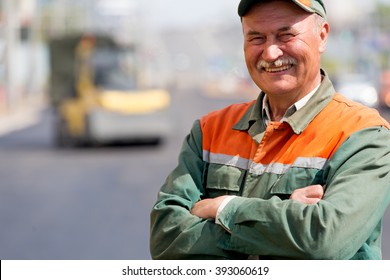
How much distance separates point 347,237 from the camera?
9.87 ft

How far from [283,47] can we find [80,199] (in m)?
12.7

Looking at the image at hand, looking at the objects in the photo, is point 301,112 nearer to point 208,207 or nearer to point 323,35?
point 323,35

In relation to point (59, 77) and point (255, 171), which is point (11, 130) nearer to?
point (59, 77)

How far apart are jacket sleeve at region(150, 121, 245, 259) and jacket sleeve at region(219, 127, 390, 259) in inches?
3.6

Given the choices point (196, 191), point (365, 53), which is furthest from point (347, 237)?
point (365, 53)

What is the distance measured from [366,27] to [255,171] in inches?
3940

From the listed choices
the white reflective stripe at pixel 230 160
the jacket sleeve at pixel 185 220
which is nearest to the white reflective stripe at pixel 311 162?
the white reflective stripe at pixel 230 160

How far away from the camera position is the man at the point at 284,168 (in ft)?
10.0

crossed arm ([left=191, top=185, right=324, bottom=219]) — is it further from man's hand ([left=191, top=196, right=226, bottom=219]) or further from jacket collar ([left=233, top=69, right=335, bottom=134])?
jacket collar ([left=233, top=69, right=335, bottom=134])

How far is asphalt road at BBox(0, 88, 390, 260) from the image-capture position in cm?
1127

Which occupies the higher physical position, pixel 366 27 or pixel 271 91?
pixel 271 91

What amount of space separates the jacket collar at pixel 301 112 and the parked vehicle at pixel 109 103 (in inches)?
827
